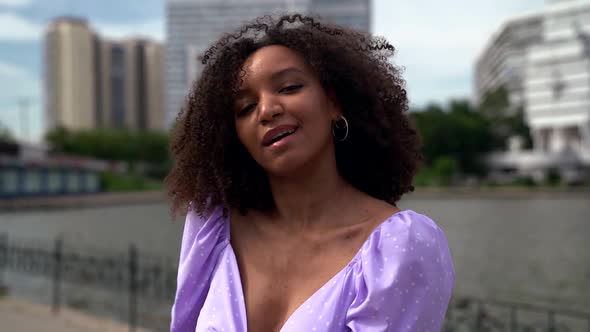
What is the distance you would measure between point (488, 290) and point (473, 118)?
63.7m

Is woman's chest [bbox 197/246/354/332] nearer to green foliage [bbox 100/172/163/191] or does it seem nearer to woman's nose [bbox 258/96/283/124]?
woman's nose [bbox 258/96/283/124]

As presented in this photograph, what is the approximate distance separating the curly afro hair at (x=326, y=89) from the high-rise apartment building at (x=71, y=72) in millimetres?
107242

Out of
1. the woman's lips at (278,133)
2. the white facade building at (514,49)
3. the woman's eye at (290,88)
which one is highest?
the white facade building at (514,49)

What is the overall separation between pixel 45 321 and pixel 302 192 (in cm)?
623

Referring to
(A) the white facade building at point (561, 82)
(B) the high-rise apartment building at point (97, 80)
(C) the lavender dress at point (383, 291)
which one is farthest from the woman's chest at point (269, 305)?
(B) the high-rise apartment building at point (97, 80)

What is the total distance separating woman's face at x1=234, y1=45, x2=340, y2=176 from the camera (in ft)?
4.80

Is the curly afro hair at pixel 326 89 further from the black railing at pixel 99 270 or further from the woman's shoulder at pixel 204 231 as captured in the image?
the black railing at pixel 99 270

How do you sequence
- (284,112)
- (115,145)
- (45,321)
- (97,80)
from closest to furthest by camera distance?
(284,112) < (45,321) < (115,145) < (97,80)

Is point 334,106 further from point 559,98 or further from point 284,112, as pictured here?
point 559,98

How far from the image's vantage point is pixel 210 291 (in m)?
1.55

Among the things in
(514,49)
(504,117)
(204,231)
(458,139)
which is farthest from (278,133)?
(514,49)

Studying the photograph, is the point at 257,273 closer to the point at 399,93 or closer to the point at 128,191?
the point at 399,93

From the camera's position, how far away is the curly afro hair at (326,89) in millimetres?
1576

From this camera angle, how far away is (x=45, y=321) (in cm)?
694
